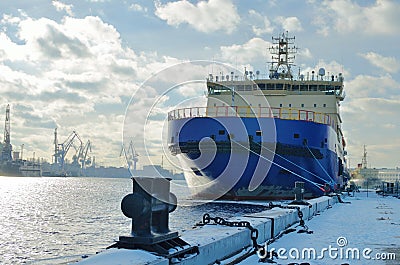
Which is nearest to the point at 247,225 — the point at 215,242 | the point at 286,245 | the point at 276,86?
the point at 286,245

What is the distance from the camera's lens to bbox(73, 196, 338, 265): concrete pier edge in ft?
17.6

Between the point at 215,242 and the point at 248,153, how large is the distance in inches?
712

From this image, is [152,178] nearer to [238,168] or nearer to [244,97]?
[238,168]

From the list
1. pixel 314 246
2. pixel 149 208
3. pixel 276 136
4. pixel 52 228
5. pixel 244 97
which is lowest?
pixel 52 228

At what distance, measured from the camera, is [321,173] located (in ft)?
93.7

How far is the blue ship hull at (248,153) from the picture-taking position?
25.2 m

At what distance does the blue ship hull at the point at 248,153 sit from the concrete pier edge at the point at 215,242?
43.9 feet

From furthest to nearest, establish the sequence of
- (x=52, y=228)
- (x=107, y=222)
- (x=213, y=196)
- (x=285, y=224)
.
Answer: (x=213, y=196), (x=107, y=222), (x=52, y=228), (x=285, y=224)

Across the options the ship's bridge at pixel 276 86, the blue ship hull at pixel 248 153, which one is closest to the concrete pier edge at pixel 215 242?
the blue ship hull at pixel 248 153

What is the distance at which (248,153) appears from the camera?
25.0 meters

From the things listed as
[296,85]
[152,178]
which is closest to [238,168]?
[296,85]

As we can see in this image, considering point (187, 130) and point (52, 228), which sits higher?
point (187, 130)

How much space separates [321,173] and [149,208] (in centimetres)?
2412

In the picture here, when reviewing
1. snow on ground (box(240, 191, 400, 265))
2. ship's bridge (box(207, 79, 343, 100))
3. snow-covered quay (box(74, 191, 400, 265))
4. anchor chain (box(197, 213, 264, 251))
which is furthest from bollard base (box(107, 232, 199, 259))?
ship's bridge (box(207, 79, 343, 100))
